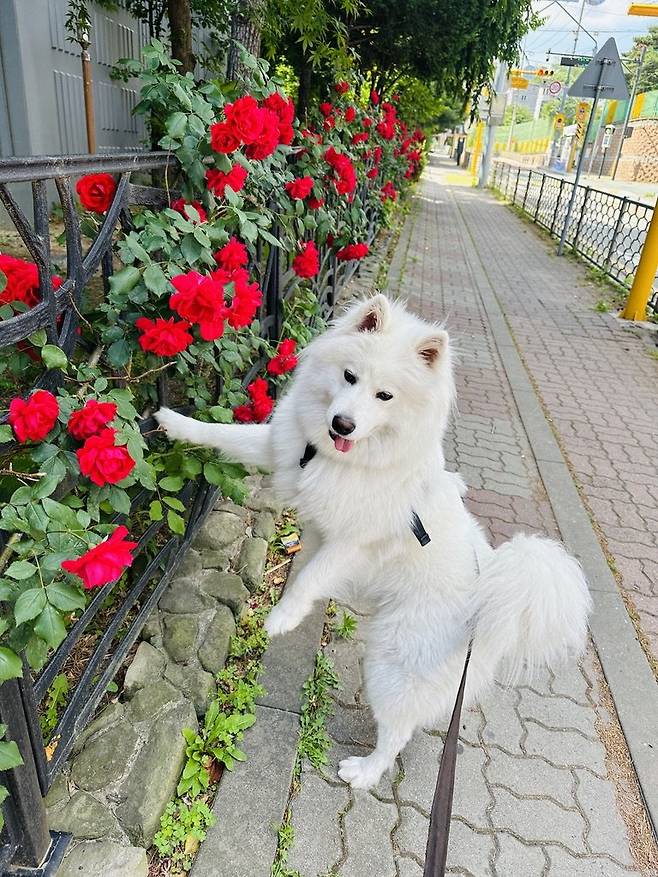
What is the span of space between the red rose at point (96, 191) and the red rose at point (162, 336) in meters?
0.37

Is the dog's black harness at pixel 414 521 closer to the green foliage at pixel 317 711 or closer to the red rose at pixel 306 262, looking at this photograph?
the green foliage at pixel 317 711

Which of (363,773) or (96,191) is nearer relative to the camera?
(96,191)

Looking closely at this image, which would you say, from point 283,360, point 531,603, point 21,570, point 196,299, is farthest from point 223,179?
point 531,603

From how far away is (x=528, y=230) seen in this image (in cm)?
1666

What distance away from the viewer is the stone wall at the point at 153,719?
5.96ft

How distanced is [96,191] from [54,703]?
1806mm

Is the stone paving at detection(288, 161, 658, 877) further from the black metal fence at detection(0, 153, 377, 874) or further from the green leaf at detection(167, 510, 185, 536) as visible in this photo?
the green leaf at detection(167, 510, 185, 536)

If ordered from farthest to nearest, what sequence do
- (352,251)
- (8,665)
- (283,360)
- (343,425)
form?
(352,251), (283,360), (343,425), (8,665)

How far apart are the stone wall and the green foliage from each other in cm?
41

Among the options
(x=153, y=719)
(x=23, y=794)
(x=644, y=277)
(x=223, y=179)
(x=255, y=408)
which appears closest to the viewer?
(x=23, y=794)

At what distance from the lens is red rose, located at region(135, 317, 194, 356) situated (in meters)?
1.74

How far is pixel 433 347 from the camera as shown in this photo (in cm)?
185

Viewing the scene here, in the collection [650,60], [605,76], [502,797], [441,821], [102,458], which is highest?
[650,60]

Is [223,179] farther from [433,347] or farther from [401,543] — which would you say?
[401,543]
